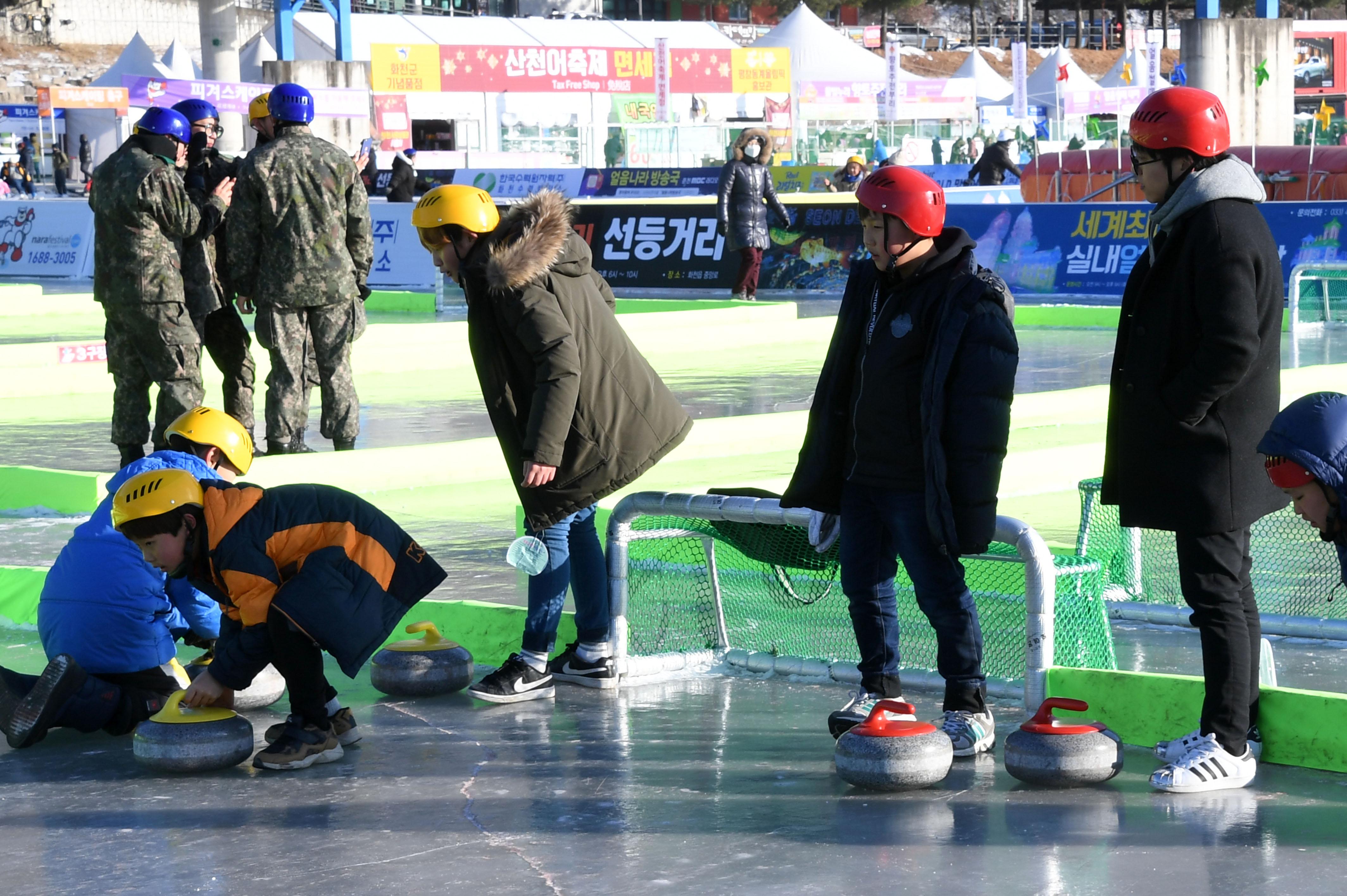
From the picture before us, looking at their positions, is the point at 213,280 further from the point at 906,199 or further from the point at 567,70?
the point at 567,70

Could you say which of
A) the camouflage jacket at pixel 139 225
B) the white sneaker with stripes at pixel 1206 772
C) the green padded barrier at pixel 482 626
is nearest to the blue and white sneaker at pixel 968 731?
the white sneaker with stripes at pixel 1206 772

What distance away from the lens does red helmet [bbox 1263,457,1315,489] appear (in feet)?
10.1

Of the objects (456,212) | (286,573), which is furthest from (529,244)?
(286,573)

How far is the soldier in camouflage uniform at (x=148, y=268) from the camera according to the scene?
26.3ft

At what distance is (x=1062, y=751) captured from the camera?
12.9 ft

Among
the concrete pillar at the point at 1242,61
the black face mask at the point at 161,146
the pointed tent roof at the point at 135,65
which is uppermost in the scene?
the pointed tent roof at the point at 135,65

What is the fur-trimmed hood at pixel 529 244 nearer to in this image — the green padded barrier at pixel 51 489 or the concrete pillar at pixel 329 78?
the green padded barrier at pixel 51 489

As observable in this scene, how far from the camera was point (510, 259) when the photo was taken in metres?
4.58

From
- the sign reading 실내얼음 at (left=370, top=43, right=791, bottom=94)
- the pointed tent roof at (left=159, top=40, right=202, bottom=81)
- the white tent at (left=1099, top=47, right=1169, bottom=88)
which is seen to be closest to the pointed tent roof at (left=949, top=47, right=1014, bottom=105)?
the white tent at (left=1099, top=47, right=1169, bottom=88)

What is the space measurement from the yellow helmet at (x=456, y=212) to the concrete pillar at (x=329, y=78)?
2632 centimetres

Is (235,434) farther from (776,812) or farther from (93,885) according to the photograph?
(776,812)

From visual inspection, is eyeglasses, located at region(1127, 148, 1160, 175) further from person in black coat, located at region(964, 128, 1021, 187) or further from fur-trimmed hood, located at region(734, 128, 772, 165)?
person in black coat, located at region(964, 128, 1021, 187)

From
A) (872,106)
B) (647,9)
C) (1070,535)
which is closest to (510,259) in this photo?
(1070,535)

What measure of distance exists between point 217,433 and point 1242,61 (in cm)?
2837
